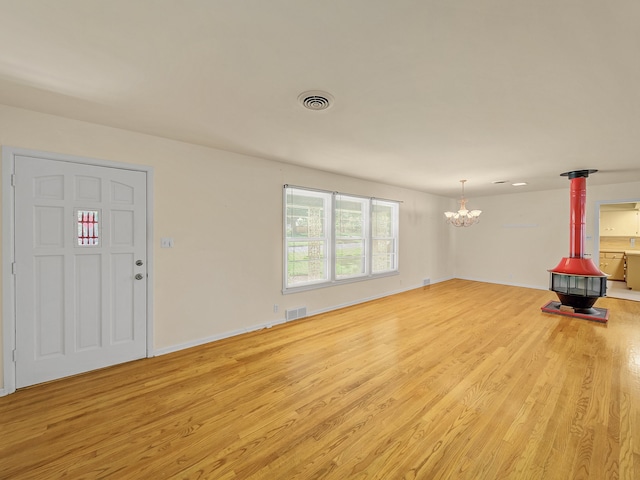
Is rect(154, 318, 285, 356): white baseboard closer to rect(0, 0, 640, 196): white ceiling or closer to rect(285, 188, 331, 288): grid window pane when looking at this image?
rect(285, 188, 331, 288): grid window pane

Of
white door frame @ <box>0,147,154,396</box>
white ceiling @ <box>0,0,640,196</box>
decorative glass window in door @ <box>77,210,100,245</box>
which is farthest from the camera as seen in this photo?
decorative glass window in door @ <box>77,210,100,245</box>

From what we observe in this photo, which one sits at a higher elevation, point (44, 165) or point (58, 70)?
point (58, 70)

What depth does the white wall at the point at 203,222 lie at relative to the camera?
274 cm

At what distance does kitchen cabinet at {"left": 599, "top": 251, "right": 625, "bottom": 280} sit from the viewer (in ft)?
23.8

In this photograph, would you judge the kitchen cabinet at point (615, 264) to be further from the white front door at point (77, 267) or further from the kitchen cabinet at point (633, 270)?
the white front door at point (77, 267)

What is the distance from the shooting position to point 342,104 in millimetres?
2299

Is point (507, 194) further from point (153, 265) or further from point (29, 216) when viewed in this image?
point (29, 216)

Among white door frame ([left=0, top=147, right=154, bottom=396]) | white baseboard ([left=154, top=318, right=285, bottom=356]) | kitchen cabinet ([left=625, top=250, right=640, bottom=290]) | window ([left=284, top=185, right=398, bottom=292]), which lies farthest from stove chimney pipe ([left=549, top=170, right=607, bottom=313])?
white door frame ([left=0, top=147, right=154, bottom=396])

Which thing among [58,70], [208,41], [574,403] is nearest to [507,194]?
[574,403]

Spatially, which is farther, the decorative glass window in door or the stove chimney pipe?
the stove chimney pipe

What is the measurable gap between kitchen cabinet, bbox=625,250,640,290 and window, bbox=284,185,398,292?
570 centimetres

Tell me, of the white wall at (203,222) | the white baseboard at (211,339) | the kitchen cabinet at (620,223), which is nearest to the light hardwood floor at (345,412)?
the white baseboard at (211,339)

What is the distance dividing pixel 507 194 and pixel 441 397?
6.92 metres

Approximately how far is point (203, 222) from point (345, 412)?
2.66m
